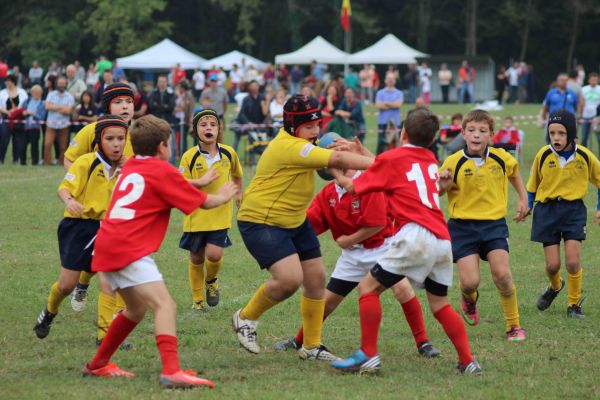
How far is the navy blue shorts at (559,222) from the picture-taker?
916cm

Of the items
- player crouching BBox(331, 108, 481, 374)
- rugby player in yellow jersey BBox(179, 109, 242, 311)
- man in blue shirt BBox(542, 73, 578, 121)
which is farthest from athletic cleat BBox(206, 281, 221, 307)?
man in blue shirt BBox(542, 73, 578, 121)

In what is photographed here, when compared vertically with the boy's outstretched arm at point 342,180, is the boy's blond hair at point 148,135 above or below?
above

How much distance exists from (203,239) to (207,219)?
0.19m

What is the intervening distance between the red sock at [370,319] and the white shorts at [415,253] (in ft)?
0.77

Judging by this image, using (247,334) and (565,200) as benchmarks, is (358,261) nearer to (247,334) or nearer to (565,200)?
(247,334)

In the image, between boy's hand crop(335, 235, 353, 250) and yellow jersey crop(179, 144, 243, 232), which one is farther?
yellow jersey crop(179, 144, 243, 232)

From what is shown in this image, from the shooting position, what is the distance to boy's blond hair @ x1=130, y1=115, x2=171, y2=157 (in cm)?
648

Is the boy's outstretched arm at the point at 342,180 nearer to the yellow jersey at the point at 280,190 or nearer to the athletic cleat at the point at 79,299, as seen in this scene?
the yellow jersey at the point at 280,190

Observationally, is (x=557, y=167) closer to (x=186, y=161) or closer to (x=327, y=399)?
(x=186, y=161)

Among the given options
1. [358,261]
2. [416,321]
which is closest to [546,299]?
[416,321]

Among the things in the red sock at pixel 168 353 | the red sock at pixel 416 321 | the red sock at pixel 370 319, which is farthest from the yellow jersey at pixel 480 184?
the red sock at pixel 168 353

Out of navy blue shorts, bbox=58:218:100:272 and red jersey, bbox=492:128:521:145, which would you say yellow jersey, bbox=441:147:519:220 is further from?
red jersey, bbox=492:128:521:145

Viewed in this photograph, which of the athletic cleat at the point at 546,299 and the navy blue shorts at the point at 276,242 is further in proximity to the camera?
the athletic cleat at the point at 546,299

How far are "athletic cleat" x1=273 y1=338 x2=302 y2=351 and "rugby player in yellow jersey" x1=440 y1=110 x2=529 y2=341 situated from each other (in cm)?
145
